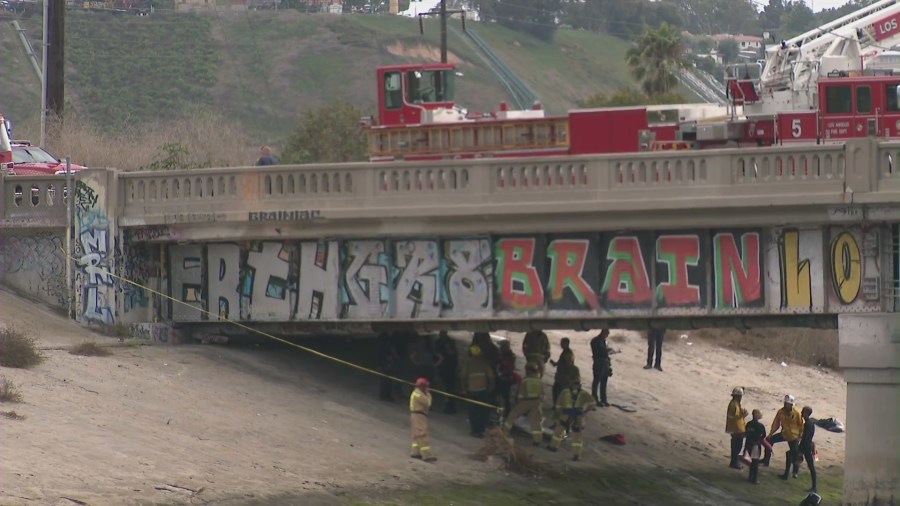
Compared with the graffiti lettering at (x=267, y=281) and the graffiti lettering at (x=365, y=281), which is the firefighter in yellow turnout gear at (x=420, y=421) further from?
the graffiti lettering at (x=267, y=281)

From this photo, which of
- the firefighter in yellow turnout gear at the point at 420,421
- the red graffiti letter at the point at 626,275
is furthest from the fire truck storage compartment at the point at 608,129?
the firefighter in yellow turnout gear at the point at 420,421

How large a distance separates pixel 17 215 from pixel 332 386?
274 inches

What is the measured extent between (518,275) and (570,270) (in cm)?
92

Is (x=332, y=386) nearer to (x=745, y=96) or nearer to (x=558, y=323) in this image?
(x=558, y=323)

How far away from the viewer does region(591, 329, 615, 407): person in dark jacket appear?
33.1 m

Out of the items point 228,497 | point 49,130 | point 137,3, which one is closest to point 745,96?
point 228,497

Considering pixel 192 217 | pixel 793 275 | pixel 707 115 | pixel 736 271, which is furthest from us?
pixel 707 115

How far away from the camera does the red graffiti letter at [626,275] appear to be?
2700 centimetres

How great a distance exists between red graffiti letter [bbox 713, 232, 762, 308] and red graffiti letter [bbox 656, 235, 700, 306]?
1.17 ft

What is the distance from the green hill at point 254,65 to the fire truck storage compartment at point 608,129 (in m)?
65.0

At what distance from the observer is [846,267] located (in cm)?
2559

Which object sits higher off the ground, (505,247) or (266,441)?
(505,247)

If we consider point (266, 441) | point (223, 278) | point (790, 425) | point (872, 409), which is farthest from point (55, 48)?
point (872, 409)

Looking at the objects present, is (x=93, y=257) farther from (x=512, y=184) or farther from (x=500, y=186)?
(x=512, y=184)
